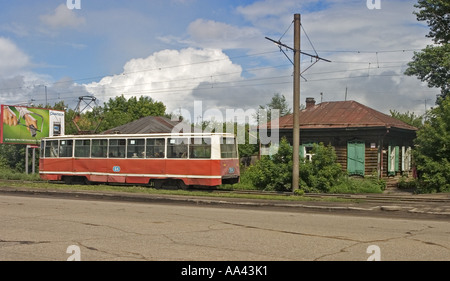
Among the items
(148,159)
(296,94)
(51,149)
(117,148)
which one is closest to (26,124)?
(51,149)

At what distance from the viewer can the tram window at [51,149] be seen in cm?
2827

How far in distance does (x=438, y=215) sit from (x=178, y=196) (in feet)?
31.0

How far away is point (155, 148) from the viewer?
78.6ft

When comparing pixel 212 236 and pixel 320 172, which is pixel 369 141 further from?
pixel 212 236

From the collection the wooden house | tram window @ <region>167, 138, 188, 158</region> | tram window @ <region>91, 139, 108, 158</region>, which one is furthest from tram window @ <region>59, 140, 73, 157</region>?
the wooden house

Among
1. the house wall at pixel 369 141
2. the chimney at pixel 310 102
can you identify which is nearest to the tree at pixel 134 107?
the chimney at pixel 310 102

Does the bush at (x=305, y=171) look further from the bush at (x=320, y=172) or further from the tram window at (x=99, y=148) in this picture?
the tram window at (x=99, y=148)

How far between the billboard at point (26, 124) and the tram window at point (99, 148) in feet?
47.2

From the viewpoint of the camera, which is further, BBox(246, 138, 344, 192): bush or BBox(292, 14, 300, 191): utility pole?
BBox(246, 138, 344, 192): bush

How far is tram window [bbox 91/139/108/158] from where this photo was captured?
84.7 ft

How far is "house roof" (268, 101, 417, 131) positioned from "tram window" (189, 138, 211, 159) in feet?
30.2
